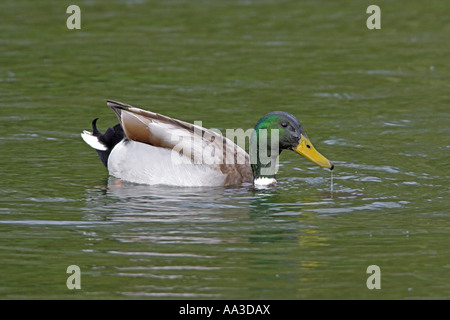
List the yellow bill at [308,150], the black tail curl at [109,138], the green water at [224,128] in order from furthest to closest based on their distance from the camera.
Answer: the black tail curl at [109,138] < the yellow bill at [308,150] < the green water at [224,128]

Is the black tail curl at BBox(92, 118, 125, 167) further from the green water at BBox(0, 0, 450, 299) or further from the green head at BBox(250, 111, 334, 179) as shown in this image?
the green head at BBox(250, 111, 334, 179)

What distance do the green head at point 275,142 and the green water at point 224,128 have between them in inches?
11.5

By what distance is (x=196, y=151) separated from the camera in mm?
10688

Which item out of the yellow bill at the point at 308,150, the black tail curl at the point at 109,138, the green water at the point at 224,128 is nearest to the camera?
the green water at the point at 224,128

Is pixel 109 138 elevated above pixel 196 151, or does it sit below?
above

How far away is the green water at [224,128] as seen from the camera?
7.86 metres

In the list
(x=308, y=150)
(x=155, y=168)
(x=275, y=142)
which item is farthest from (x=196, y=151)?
(x=308, y=150)

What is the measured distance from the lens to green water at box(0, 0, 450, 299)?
7.86 m

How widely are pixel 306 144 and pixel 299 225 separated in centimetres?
168

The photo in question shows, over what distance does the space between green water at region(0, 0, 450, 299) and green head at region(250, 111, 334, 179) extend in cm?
29

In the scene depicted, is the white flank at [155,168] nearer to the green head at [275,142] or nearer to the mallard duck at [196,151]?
the mallard duck at [196,151]

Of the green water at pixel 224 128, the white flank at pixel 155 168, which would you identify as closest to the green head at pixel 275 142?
the green water at pixel 224 128

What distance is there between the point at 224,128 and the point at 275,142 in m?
2.18

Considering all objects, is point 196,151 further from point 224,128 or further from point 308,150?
point 224,128
